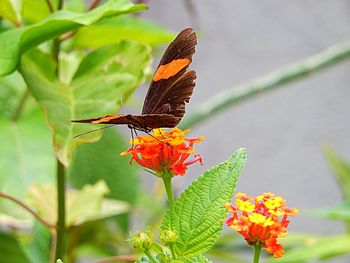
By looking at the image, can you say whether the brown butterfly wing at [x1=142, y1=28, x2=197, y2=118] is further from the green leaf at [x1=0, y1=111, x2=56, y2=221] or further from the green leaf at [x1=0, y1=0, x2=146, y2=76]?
the green leaf at [x1=0, y1=111, x2=56, y2=221]

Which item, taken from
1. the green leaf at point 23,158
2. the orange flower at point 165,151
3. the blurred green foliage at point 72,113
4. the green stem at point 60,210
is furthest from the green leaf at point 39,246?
the orange flower at point 165,151

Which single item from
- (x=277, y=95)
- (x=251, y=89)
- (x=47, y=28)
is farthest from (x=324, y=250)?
(x=277, y=95)

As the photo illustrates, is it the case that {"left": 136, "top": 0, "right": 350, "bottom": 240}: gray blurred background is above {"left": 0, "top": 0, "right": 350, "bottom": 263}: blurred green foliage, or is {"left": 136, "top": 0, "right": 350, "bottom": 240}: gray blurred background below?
above

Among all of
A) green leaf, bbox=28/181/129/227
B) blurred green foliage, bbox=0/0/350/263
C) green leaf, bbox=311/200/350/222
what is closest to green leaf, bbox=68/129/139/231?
blurred green foliage, bbox=0/0/350/263

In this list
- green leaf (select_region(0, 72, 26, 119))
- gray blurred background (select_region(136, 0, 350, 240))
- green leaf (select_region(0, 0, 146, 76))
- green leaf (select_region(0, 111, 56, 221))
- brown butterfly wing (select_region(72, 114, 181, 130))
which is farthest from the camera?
gray blurred background (select_region(136, 0, 350, 240))

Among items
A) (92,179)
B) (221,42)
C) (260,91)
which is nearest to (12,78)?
(92,179)

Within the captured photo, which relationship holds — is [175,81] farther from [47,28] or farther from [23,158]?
[23,158]
